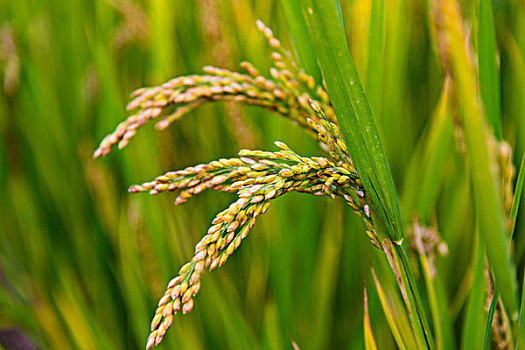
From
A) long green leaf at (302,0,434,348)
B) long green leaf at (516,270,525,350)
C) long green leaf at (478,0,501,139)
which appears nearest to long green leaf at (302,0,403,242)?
long green leaf at (302,0,434,348)

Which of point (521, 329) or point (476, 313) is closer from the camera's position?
point (521, 329)

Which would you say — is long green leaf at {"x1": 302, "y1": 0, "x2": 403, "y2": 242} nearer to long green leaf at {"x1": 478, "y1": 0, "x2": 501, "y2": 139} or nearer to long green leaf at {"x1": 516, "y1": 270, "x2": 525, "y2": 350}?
long green leaf at {"x1": 516, "y1": 270, "x2": 525, "y2": 350}

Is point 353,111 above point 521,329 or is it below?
above

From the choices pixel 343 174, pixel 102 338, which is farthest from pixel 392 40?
pixel 102 338

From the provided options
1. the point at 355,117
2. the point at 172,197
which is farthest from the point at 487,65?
the point at 172,197

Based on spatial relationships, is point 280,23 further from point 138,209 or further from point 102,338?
point 102,338

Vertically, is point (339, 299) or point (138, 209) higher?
point (138, 209)

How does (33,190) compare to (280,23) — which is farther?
(33,190)

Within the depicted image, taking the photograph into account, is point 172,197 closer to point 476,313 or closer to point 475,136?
point 476,313
